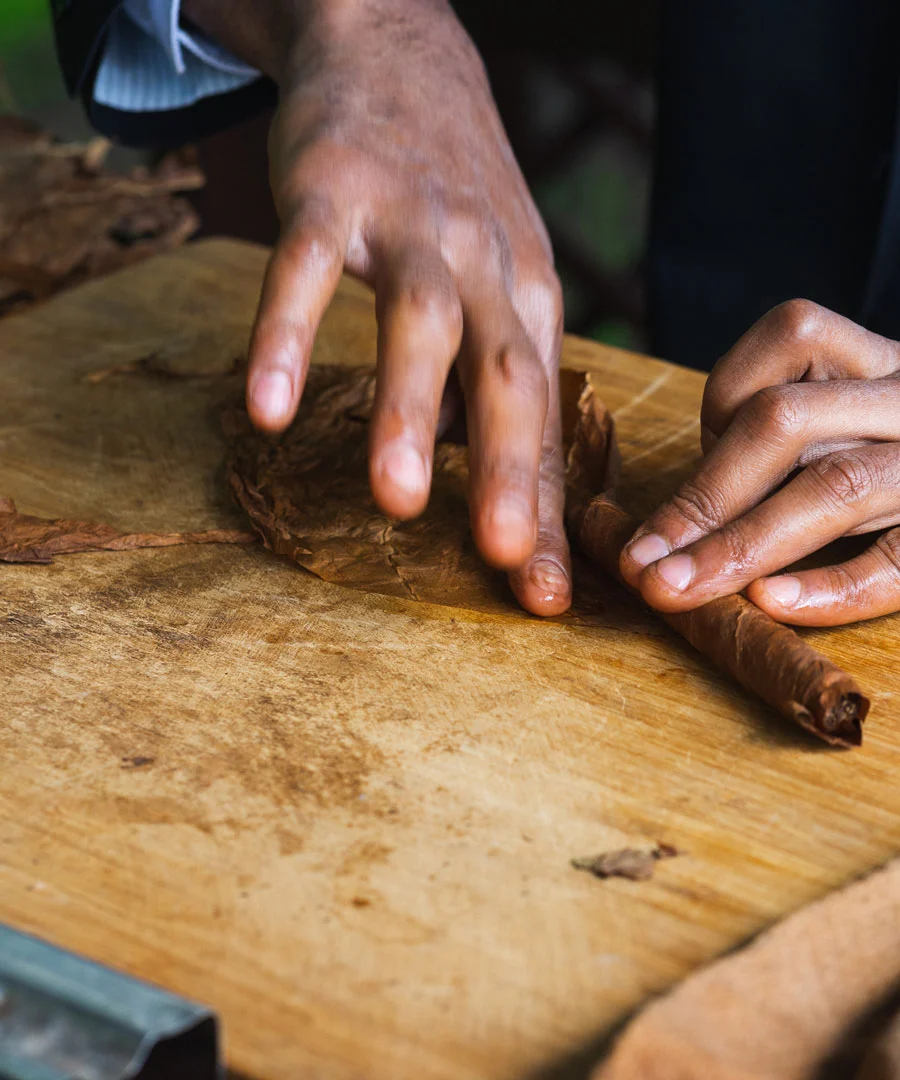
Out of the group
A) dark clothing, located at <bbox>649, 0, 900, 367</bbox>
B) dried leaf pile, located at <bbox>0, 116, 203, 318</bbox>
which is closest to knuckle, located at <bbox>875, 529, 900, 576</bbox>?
dark clothing, located at <bbox>649, 0, 900, 367</bbox>

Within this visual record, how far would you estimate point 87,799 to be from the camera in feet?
2.99

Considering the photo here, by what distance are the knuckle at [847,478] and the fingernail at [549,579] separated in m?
0.27

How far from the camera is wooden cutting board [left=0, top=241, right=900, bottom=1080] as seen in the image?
0.75m

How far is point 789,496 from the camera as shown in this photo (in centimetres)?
114

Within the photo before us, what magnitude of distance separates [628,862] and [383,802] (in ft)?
0.66

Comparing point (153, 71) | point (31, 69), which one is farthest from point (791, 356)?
point (31, 69)

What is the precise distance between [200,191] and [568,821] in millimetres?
2987

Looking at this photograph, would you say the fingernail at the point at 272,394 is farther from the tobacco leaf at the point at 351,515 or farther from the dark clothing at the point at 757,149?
the dark clothing at the point at 757,149

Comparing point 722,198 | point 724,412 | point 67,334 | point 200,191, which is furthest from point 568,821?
point 200,191

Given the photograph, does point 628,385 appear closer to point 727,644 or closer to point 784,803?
point 727,644

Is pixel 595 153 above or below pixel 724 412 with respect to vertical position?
below

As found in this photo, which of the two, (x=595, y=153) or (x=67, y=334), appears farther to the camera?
(x=595, y=153)

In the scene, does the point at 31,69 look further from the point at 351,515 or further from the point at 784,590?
the point at 784,590

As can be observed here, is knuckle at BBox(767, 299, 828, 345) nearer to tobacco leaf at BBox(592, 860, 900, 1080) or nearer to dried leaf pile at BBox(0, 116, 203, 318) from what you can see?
tobacco leaf at BBox(592, 860, 900, 1080)
